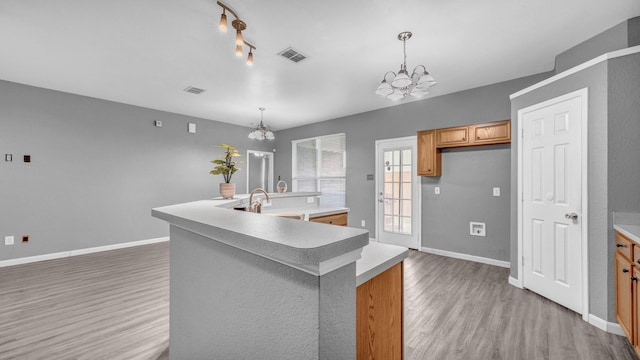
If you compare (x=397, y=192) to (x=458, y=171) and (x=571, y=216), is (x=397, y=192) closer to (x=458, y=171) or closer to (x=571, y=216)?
(x=458, y=171)

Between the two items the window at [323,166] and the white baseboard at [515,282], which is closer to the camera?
the white baseboard at [515,282]

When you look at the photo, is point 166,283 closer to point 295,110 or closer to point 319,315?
point 319,315

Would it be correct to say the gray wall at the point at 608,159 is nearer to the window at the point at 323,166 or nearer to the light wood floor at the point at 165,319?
the light wood floor at the point at 165,319

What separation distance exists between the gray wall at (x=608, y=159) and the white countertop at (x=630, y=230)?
0.14m

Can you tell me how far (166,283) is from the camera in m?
3.12

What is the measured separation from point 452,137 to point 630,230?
2.43 metres

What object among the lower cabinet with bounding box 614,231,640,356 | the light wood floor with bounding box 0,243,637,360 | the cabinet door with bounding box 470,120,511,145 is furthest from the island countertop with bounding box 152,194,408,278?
the cabinet door with bounding box 470,120,511,145

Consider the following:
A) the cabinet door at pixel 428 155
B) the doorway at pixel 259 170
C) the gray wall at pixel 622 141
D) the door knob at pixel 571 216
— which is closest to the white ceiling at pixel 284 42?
the gray wall at pixel 622 141

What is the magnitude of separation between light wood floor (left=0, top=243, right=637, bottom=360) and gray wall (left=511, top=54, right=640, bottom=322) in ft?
1.36

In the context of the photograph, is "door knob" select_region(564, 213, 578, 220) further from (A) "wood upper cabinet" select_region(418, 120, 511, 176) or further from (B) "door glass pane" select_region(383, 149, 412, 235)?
(B) "door glass pane" select_region(383, 149, 412, 235)

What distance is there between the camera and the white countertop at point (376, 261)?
0.97 m

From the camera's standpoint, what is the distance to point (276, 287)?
0.76 meters

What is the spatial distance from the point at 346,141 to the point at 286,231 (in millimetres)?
5031

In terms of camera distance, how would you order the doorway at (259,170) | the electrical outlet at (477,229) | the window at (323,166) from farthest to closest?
the doorway at (259,170), the window at (323,166), the electrical outlet at (477,229)
